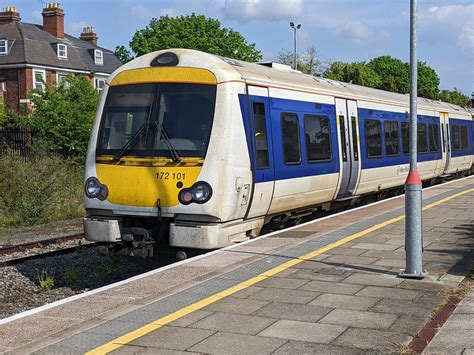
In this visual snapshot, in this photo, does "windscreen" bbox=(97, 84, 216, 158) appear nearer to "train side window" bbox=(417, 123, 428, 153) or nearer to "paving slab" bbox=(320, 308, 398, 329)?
"paving slab" bbox=(320, 308, 398, 329)

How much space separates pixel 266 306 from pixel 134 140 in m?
4.08

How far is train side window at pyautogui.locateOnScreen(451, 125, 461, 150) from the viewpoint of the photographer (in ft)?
78.6

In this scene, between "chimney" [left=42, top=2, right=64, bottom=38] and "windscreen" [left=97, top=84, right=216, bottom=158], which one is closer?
"windscreen" [left=97, top=84, right=216, bottom=158]

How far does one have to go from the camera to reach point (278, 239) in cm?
1000

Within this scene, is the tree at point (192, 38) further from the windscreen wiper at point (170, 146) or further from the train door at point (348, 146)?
the windscreen wiper at point (170, 146)

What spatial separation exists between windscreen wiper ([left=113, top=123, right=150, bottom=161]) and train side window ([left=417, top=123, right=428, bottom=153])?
12.3 meters

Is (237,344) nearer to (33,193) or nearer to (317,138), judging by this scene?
(317,138)

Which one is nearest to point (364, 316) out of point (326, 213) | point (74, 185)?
point (326, 213)

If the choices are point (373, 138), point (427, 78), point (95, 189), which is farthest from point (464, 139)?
point (427, 78)

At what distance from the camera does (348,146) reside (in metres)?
13.9

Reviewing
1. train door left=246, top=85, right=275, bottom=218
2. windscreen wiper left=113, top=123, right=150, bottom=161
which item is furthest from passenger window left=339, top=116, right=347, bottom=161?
windscreen wiper left=113, top=123, right=150, bottom=161

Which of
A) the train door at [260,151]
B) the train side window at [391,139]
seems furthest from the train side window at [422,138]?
the train door at [260,151]

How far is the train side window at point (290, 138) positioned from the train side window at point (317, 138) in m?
0.43

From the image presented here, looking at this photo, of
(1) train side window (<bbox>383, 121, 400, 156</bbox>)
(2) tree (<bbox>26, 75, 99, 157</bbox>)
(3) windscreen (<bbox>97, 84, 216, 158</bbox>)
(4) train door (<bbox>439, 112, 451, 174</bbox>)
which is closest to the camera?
(3) windscreen (<bbox>97, 84, 216, 158</bbox>)
